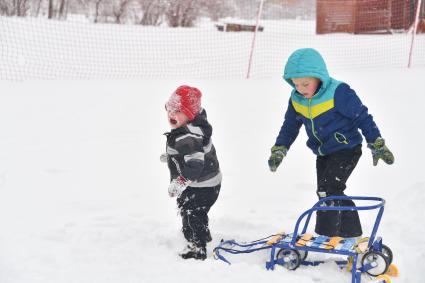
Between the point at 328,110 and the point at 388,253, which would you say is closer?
the point at 388,253

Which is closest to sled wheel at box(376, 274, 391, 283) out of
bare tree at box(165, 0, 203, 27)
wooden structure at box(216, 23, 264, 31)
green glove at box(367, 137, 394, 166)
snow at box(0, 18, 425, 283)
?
snow at box(0, 18, 425, 283)

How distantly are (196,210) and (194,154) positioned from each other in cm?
46

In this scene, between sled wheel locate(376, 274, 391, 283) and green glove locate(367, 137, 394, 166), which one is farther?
green glove locate(367, 137, 394, 166)

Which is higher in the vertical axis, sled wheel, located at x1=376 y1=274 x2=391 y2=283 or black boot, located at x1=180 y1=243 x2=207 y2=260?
sled wheel, located at x1=376 y1=274 x2=391 y2=283

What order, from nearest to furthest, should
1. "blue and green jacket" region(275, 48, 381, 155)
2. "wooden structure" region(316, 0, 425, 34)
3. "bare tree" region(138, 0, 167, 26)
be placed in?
"blue and green jacket" region(275, 48, 381, 155)
"wooden structure" region(316, 0, 425, 34)
"bare tree" region(138, 0, 167, 26)

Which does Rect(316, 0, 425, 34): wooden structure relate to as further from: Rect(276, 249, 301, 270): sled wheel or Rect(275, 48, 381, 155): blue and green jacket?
Rect(276, 249, 301, 270): sled wheel

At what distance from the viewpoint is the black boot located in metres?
3.61

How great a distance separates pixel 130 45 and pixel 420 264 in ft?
41.6

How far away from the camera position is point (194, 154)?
346 cm

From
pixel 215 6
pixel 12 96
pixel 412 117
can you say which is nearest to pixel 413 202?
pixel 412 117

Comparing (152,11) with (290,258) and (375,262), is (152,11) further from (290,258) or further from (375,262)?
(375,262)

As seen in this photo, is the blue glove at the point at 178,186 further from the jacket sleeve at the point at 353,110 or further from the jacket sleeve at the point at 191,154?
the jacket sleeve at the point at 353,110

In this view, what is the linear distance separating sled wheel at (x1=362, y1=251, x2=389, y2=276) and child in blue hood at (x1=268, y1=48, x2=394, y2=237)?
17.0 inches

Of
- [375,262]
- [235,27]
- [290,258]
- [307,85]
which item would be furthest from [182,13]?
[375,262]
